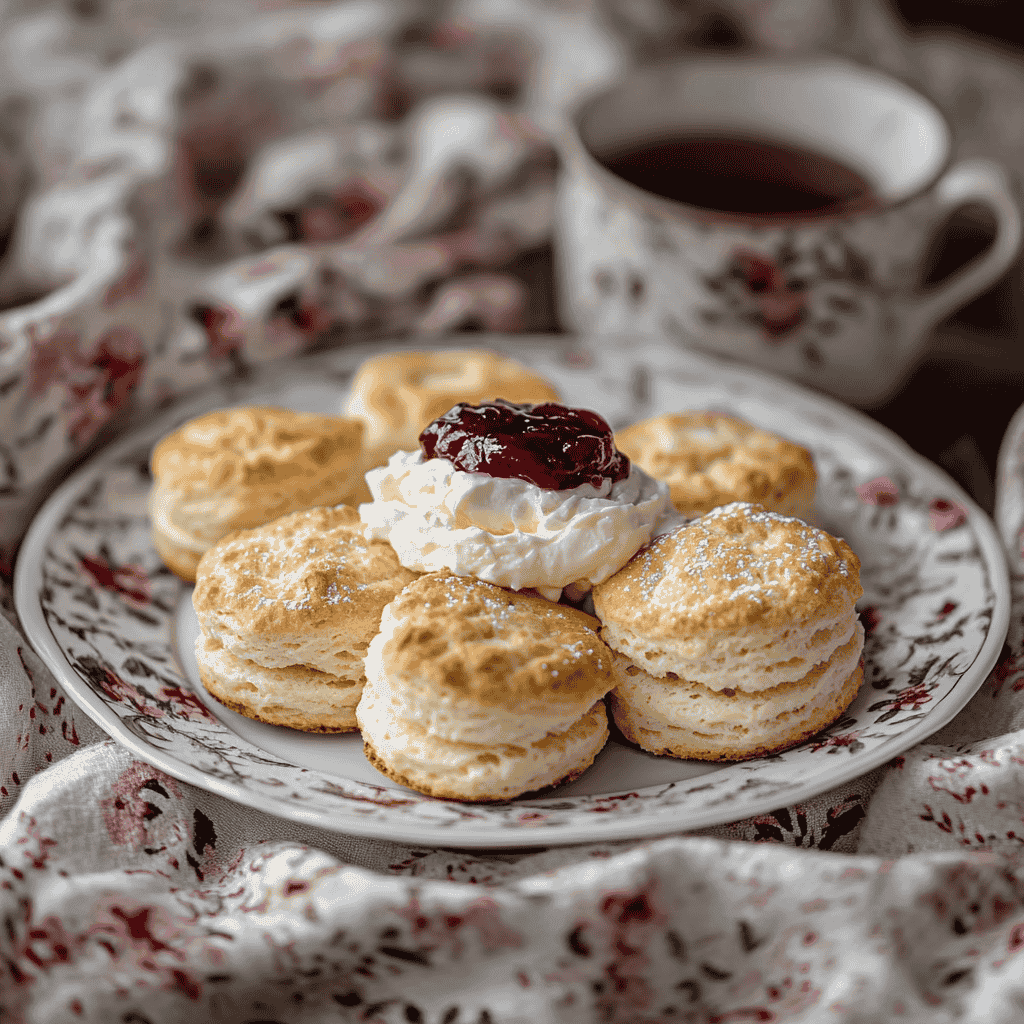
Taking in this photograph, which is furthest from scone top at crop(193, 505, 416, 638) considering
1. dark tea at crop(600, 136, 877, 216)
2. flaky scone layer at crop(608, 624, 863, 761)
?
dark tea at crop(600, 136, 877, 216)

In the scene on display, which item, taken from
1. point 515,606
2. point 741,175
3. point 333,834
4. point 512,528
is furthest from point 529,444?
point 741,175

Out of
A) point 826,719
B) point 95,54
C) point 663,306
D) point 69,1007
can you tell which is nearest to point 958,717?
point 826,719

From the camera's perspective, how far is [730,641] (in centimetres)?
144

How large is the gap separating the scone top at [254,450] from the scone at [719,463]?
1.59 feet

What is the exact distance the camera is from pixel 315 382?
7.47 feet

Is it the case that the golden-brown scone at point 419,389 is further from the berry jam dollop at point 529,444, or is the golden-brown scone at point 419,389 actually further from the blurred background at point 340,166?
the blurred background at point 340,166

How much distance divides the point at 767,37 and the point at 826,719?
2093mm

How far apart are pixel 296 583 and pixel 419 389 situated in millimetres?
559

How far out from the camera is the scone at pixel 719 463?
179cm

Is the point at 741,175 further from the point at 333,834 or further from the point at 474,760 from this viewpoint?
the point at 333,834

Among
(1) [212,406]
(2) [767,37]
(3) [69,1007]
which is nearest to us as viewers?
(3) [69,1007]

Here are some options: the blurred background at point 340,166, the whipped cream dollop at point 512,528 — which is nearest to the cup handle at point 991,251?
the blurred background at point 340,166

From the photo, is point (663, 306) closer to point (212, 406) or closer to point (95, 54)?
point (212, 406)

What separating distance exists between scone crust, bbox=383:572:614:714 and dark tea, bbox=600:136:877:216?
114cm
